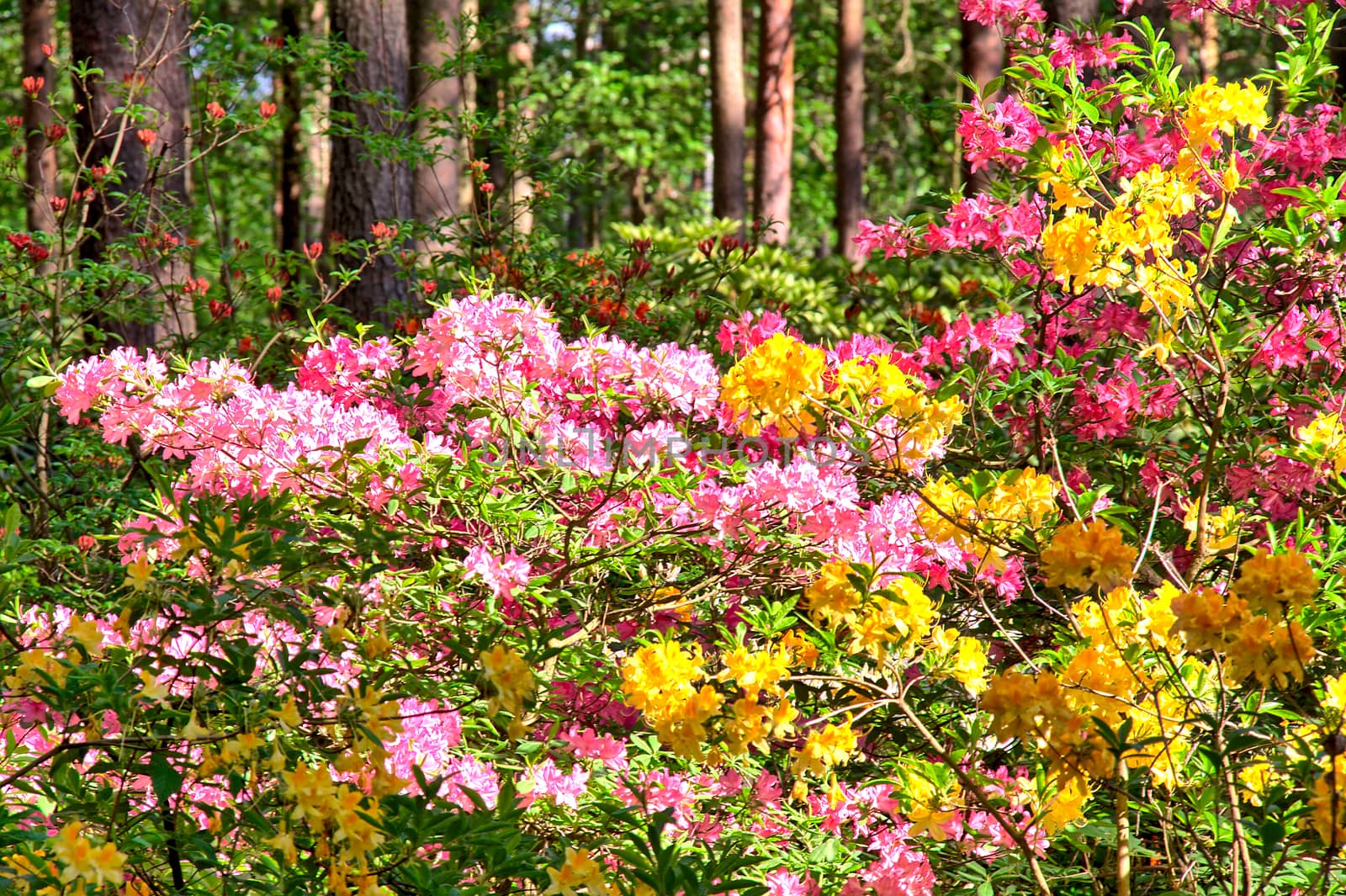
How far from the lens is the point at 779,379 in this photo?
2.23m

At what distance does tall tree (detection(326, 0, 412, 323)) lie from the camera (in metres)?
6.48

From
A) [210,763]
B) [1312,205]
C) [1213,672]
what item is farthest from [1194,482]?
[210,763]

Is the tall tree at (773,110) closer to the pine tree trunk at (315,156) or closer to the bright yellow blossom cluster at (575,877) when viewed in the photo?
the pine tree trunk at (315,156)

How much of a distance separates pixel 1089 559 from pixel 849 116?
33.0 ft

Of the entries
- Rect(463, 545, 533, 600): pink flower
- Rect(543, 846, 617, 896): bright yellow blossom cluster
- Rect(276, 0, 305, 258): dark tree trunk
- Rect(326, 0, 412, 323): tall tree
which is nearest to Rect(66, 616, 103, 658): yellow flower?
Rect(543, 846, 617, 896): bright yellow blossom cluster

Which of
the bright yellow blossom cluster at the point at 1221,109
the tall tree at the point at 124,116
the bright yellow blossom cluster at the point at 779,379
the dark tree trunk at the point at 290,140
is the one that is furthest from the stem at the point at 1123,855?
the dark tree trunk at the point at 290,140

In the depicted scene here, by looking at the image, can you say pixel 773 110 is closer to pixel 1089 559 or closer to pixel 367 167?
pixel 367 167

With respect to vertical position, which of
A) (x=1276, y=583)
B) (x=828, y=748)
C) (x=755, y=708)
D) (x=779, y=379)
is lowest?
(x=828, y=748)

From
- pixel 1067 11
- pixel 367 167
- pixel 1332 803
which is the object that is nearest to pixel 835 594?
pixel 1332 803

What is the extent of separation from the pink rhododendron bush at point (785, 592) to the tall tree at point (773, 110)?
707 centimetres

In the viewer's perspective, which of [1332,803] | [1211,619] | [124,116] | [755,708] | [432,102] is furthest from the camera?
[432,102]

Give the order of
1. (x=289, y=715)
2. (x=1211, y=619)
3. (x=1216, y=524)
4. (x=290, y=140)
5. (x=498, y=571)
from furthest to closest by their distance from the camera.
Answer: (x=290, y=140), (x=1216, y=524), (x=498, y=571), (x=289, y=715), (x=1211, y=619)

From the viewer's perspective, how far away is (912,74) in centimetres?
1566

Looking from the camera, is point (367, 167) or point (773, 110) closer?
point (367, 167)
